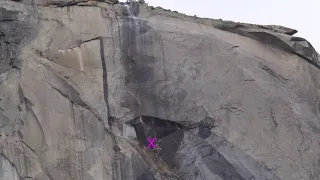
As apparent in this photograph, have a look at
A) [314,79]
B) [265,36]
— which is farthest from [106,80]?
[314,79]

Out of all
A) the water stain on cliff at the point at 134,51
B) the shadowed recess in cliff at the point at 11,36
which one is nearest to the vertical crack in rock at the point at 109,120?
the water stain on cliff at the point at 134,51

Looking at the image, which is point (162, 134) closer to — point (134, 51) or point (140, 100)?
point (140, 100)

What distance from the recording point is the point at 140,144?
9625mm

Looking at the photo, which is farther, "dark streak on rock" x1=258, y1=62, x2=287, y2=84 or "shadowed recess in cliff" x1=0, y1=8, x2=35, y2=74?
"dark streak on rock" x1=258, y1=62, x2=287, y2=84

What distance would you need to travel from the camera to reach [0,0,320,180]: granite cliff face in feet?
30.3

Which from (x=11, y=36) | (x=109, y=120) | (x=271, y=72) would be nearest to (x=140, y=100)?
(x=109, y=120)

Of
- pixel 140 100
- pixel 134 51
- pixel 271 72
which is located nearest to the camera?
pixel 140 100

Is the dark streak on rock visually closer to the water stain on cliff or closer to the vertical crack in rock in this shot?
the water stain on cliff

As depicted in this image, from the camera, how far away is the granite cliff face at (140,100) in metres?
9.23

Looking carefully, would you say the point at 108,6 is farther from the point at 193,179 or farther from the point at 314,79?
the point at 314,79

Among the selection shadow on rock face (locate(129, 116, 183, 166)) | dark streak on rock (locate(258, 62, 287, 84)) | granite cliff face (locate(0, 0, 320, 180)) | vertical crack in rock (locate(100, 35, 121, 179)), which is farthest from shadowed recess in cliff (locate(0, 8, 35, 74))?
dark streak on rock (locate(258, 62, 287, 84))

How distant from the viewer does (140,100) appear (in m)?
9.68

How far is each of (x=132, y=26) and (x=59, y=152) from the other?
3.18 meters

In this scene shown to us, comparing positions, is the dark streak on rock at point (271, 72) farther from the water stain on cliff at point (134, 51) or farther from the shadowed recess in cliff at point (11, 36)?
the shadowed recess in cliff at point (11, 36)
